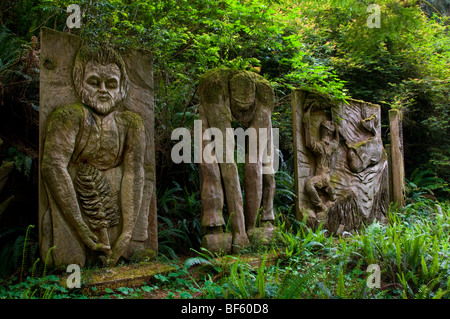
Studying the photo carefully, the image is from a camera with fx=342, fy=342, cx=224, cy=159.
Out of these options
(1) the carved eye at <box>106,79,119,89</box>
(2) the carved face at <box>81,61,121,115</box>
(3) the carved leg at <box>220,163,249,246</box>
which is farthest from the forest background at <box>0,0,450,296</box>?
(3) the carved leg at <box>220,163,249,246</box>

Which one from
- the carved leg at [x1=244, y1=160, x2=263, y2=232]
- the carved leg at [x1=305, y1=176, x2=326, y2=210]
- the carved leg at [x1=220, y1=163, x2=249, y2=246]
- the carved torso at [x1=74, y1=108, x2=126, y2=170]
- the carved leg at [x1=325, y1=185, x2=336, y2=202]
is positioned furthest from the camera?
the carved leg at [x1=325, y1=185, x2=336, y2=202]

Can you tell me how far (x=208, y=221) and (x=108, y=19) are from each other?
3.12 m

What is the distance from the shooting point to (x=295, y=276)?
10.2ft

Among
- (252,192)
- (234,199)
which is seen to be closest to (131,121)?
(234,199)

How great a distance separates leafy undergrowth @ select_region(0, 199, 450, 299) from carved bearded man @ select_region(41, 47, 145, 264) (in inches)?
18.5

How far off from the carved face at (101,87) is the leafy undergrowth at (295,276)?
5.69 feet

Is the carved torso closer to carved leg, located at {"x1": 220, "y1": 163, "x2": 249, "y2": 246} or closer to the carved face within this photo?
the carved face

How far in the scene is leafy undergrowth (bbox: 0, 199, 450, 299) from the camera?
2924 mm

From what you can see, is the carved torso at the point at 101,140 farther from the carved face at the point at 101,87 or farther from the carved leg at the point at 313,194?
the carved leg at the point at 313,194

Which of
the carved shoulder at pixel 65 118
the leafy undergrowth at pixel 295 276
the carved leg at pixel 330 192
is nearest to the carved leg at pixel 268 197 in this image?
the leafy undergrowth at pixel 295 276

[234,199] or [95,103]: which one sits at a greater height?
[95,103]

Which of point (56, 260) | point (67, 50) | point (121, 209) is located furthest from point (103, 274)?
point (67, 50)

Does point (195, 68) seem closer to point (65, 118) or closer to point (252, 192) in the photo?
point (252, 192)

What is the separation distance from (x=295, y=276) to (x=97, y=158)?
234cm
